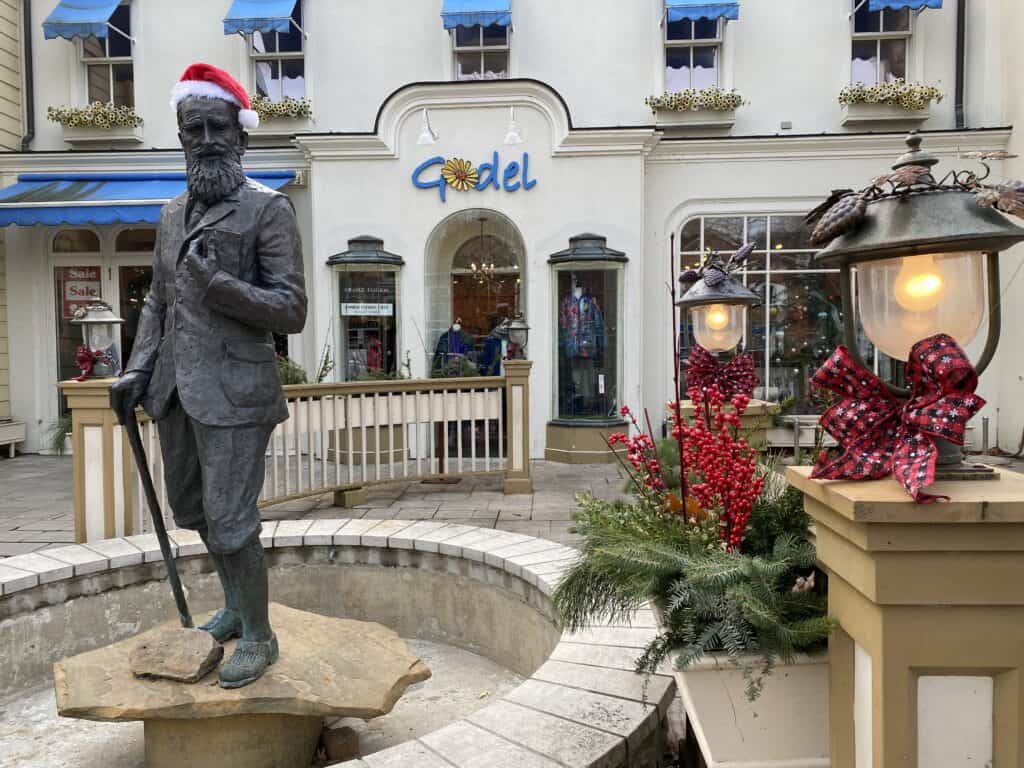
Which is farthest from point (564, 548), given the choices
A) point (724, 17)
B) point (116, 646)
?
point (724, 17)

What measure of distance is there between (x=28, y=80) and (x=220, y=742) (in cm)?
1151

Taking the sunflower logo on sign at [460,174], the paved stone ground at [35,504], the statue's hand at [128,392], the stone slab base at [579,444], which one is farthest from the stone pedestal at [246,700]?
the sunflower logo on sign at [460,174]

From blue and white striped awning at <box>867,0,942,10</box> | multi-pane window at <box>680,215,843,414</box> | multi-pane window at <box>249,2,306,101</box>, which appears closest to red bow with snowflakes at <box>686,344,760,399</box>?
multi-pane window at <box>680,215,843,414</box>

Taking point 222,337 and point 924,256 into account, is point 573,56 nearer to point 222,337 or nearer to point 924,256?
point 222,337

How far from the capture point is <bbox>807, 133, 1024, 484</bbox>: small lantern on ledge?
1.44m

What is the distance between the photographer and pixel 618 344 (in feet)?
30.9

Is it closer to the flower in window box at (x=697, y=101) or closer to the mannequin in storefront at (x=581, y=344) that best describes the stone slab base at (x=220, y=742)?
the mannequin in storefront at (x=581, y=344)

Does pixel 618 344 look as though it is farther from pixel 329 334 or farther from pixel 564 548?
pixel 564 548

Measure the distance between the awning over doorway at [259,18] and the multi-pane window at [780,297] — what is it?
6208 mm

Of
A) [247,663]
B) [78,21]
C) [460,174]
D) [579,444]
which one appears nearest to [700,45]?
[460,174]

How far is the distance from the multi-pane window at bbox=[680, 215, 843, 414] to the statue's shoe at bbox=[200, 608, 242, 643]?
804 centimetres

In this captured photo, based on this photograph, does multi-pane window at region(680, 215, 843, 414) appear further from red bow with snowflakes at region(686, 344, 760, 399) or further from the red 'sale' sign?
the red 'sale' sign

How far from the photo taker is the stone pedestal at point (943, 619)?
138 cm

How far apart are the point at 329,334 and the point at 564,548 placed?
6506 mm
